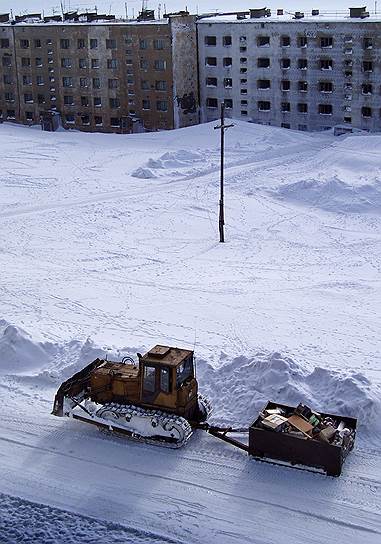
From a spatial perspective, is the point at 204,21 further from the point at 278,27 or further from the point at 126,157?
the point at 126,157

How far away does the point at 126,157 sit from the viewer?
53375mm

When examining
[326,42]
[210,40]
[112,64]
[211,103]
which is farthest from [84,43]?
[326,42]

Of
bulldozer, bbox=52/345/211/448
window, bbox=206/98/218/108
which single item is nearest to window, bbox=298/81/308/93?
window, bbox=206/98/218/108

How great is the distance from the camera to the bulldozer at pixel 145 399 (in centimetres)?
1855

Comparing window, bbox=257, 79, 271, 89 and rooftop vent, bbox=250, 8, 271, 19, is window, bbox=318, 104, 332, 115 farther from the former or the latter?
rooftop vent, bbox=250, 8, 271, 19

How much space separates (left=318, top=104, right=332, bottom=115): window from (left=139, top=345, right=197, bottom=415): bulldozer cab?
153ft

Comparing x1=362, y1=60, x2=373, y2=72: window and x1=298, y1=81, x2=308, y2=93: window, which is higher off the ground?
x1=362, y1=60, x2=373, y2=72: window

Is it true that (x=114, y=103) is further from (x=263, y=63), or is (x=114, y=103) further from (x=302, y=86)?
(x=302, y=86)

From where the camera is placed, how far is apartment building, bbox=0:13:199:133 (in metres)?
65.5

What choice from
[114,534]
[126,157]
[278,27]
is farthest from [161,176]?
[114,534]

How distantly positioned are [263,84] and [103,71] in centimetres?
1287

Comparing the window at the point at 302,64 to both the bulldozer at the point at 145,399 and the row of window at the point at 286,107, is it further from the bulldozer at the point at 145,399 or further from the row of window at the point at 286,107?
the bulldozer at the point at 145,399

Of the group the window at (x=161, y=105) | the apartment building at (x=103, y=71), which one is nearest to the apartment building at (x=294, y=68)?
the apartment building at (x=103, y=71)

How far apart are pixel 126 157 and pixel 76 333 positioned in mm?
29994
